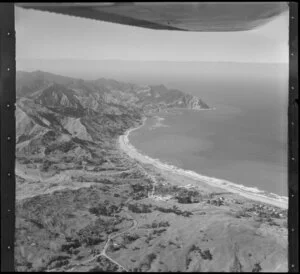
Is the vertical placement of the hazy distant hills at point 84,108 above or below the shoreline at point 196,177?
above

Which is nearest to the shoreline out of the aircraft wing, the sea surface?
the sea surface

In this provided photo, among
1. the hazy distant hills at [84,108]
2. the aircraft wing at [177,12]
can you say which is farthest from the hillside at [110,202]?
the aircraft wing at [177,12]

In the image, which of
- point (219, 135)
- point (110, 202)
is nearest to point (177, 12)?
point (219, 135)

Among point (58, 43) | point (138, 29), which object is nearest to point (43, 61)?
point (58, 43)

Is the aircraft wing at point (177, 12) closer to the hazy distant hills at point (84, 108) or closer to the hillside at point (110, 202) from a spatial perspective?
the hillside at point (110, 202)

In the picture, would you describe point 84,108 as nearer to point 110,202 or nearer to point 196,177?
point 110,202
